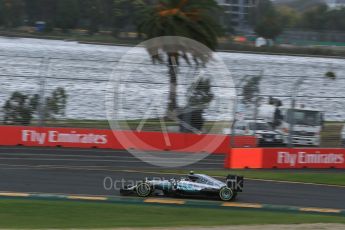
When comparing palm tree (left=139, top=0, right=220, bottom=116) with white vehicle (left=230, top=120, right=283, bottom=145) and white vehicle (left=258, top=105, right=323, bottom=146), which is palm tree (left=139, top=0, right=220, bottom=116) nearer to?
white vehicle (left=258, top=105, right=323, bottom=146)

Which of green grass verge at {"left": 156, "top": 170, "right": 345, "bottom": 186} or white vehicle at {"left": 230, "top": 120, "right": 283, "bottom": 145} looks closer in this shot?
green grass verge at {"left": 156, "top": 170, "right": 345, "bottom": 186}

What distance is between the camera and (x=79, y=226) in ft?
38.9

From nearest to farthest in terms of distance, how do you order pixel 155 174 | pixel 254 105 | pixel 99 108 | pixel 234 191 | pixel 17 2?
pixel 234 191 → pixel 155 174 → pixel 254 105 → pixel 99 108 → pixel 17 2

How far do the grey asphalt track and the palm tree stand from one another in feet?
36.0

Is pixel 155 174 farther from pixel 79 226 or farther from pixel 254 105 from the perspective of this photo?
pixel 79 226

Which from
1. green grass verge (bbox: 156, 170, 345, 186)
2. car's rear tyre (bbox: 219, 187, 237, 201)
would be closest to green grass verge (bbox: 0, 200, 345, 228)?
car's rear tyre (bbox: 219, 187, 237, 201)

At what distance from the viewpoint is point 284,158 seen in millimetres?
23328

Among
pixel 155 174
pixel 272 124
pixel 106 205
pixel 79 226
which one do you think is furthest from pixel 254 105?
pixel 79 226

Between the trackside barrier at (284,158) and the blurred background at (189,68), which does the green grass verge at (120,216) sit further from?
the blurred background at (189,68)

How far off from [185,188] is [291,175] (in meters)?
6.69

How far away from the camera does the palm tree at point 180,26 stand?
3478 centimetres

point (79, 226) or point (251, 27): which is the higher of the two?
point (251, 27)

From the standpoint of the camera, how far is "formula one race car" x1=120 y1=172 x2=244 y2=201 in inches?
612

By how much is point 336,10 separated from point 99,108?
3324 inches
